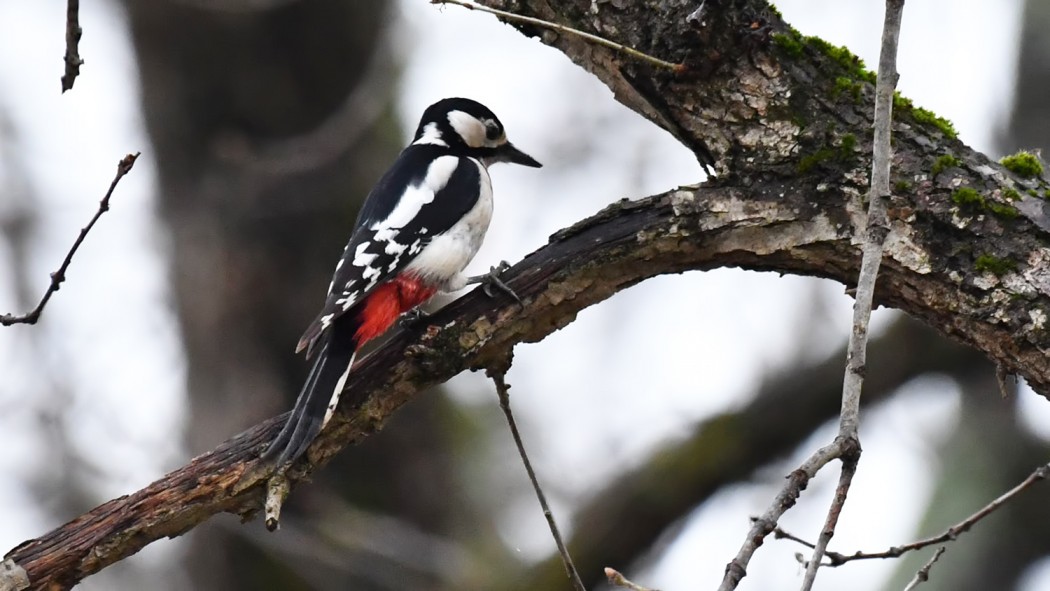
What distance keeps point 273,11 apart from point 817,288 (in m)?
3.76

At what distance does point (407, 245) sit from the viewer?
3.47 metres

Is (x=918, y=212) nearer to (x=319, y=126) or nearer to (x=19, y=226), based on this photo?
(x=319, y=126)

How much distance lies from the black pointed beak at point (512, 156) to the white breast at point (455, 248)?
1.71 ft

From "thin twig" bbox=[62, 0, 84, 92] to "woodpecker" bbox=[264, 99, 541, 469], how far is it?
2.88ft

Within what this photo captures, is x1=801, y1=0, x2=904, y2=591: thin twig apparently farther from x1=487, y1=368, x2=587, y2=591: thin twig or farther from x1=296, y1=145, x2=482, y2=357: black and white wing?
x1=296, y1=145, x2=482, y2=357: black and white wing

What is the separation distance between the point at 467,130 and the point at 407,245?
0.97 metres

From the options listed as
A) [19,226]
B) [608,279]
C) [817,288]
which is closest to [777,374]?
[608,279]

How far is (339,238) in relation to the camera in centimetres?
543

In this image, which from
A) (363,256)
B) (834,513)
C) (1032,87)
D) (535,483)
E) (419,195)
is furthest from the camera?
(1032,87)

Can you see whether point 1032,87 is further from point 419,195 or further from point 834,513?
point 834,513

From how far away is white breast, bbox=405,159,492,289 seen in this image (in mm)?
3527

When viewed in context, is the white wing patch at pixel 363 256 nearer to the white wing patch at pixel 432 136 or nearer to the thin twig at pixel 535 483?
the thin twig at pixel 535 483

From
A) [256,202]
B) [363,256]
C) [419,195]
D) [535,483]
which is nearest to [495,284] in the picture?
[535,483]

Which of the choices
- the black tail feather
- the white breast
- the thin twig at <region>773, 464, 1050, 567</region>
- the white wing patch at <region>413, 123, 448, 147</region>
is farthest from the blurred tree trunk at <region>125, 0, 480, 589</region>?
the thin twig at <region>773, 464, 1050, 567</region>
